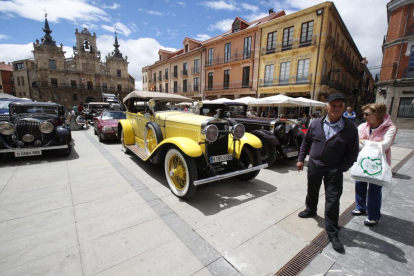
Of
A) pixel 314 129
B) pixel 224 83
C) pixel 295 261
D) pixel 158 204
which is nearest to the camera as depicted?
pixel 295 261

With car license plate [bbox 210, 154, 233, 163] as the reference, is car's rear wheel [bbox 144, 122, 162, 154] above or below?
above

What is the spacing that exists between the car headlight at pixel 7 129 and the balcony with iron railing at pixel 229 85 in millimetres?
18236

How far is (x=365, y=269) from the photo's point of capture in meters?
1.87

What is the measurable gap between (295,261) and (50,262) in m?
2.52

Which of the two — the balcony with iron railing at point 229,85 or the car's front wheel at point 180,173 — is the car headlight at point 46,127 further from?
the balcony with iron railing at point 229,85

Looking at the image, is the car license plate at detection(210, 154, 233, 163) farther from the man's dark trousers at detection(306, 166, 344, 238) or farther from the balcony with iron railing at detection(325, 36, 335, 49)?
the balcony with iron railing at detection(325, 36, 335, 49)

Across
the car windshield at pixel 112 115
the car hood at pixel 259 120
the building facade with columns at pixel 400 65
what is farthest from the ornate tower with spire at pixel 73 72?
the building facade with columns at pixel 400 65

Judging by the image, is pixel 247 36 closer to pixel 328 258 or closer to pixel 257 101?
pixel 257 101

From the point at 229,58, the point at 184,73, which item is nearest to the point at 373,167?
the point at 229,58

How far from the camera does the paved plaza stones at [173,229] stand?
6.20 ft

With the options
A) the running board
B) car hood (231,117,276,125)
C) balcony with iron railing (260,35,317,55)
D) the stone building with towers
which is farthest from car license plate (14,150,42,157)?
the stone building with towers

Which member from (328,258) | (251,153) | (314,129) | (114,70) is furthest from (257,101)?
(114,70)

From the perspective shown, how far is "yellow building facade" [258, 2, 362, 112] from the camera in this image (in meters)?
14.9

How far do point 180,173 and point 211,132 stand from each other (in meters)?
0.93
